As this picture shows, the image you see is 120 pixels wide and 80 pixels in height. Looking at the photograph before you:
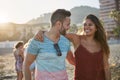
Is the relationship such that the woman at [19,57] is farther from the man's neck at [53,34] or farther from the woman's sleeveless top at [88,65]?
the man's neck at [53,34]

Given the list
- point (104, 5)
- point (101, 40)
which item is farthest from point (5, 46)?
point (101, 40)

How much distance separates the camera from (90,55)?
4.99m

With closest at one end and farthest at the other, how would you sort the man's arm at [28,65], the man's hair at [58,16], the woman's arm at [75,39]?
1. the man's arm at [28,65]
2. the man's hair at [58,16]
3. the woman's arm at [75,39]

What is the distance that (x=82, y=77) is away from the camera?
197 inches

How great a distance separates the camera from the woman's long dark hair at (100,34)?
5.06 metres

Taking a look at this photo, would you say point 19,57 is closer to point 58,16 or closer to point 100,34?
point 100,34

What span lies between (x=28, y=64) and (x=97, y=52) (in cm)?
122

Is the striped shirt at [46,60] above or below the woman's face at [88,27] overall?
below

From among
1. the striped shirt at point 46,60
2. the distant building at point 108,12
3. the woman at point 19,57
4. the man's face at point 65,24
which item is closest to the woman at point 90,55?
the man's face at point 65,24

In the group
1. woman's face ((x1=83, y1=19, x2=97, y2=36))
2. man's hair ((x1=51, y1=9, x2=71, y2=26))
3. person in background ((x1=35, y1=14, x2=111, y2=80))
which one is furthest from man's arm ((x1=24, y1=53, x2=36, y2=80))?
woman's face ((x1=83, y1=19, x2=97, y2=36))

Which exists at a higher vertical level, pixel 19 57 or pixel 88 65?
pixel 88 65

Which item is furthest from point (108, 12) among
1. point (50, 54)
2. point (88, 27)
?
point (50, 54)

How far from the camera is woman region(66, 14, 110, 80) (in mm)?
4965

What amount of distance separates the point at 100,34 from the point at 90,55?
39 centimetres
